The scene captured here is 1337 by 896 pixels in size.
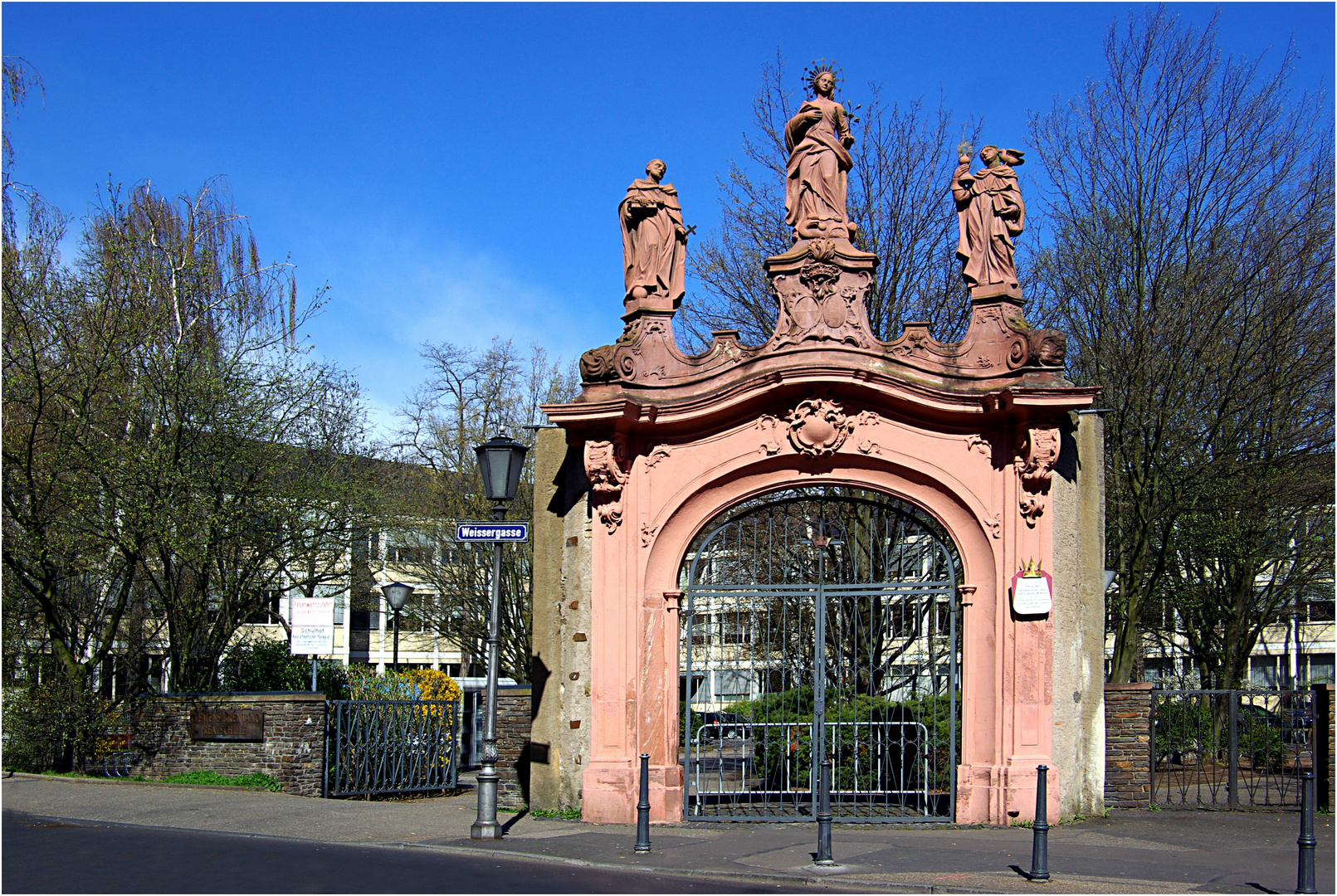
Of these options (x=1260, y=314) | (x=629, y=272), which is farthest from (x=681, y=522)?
(x=1260, y=314)

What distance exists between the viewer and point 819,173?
46.4ft

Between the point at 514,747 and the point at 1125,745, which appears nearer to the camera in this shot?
the point at 1125,745

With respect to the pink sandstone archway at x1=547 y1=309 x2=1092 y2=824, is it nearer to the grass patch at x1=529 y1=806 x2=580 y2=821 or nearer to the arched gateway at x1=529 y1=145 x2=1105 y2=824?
the arched gateway at x1=529 y1=145 x2=1105 y2=824

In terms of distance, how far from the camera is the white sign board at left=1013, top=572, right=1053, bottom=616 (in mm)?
12883

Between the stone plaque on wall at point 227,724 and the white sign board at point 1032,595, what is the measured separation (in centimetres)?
1009

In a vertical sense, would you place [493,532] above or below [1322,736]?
above

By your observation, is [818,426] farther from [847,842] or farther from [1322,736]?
[1322,736]

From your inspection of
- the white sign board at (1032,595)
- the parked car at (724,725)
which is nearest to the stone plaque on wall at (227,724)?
the parked car at (724,725)

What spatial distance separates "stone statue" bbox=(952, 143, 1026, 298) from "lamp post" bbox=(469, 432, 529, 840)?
5.47m

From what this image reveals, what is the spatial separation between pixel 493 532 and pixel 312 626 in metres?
5.87

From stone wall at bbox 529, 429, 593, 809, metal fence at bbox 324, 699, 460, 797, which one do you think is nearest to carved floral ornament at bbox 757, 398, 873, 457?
stone wall at bbox 529, 429, 593, 809

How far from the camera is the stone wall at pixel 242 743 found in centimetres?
1619

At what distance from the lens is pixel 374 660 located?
2467 inches

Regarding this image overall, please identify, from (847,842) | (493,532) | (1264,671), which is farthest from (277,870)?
(1264,671)
